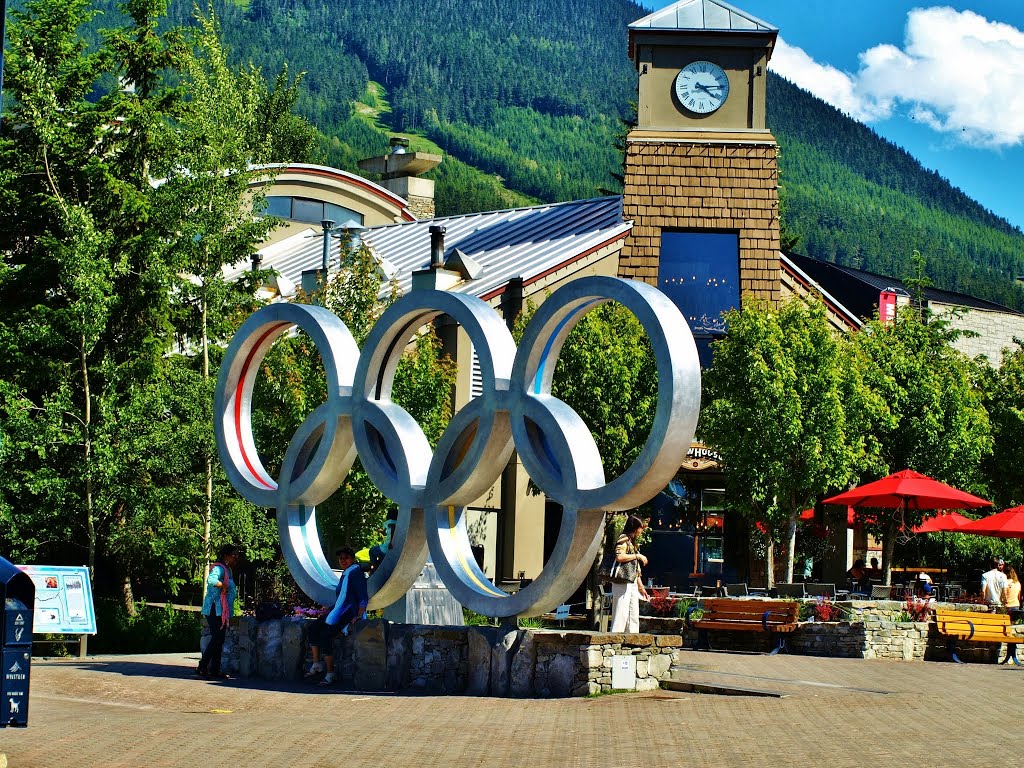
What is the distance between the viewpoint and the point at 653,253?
115ft

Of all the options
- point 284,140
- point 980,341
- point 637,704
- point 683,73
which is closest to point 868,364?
point 683,73

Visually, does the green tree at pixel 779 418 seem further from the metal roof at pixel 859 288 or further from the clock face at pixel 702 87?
the metal roof at pixel 859 288

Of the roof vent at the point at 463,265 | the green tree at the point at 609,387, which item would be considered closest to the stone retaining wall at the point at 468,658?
the green tree at the point at 609,387

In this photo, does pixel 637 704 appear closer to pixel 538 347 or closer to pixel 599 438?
pixel 538 347

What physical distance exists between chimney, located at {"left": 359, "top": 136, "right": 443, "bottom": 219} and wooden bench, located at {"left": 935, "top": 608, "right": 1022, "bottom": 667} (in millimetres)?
31677

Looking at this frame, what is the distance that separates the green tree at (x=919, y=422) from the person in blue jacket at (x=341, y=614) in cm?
1687

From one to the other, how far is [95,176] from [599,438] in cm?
1101

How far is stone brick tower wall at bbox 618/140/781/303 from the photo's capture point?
114 ft

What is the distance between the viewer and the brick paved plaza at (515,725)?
11.3 metres

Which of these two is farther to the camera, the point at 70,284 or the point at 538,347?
the point at 70,284

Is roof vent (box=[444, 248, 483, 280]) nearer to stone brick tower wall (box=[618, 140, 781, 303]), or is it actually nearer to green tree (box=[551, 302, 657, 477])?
stone brick tower wall (box=[618, 140, 781, 303])

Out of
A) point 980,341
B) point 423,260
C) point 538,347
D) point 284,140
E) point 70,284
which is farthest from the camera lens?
point 284,140

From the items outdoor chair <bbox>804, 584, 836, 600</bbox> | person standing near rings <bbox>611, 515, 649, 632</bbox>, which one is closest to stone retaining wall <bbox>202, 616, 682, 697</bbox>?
person standing near rings <bbox>611, 515, 649, 632</bbox>

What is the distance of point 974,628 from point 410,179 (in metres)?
33.3
